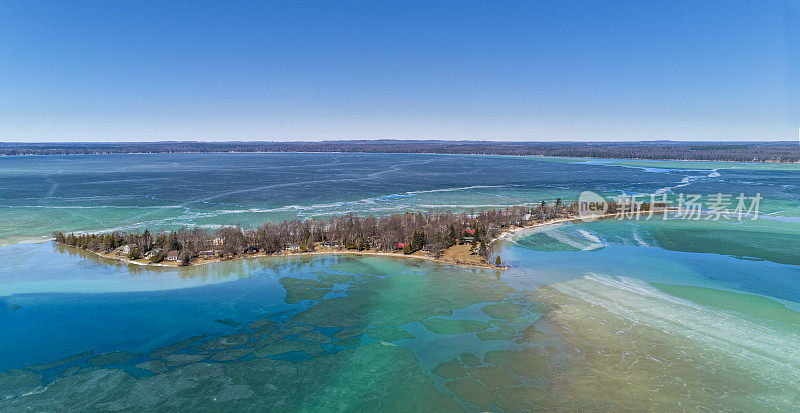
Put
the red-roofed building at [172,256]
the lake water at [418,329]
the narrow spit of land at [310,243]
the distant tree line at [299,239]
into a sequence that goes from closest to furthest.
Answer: the lake water at [418,329]
the red-roofed building at [172,256]
the narrow spit of land at [310,243]
the distant tree line at [299,239]

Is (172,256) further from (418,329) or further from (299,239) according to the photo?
(418,329)

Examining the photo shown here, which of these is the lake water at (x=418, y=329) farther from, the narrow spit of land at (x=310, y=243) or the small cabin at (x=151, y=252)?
the small cabin at (x=151, y=252)

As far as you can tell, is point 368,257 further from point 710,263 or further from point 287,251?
point 710,263

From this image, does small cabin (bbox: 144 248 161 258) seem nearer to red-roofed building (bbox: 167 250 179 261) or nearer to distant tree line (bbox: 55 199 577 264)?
distant tree line (bbox: 55 199 577 264)

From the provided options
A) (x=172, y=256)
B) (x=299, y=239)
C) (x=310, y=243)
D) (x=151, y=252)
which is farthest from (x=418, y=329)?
(x=151, y=252)

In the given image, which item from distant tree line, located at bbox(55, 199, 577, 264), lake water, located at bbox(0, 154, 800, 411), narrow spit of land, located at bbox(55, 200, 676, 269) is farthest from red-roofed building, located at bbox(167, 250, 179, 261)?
lake water, located at bbox(0, 154, 800, 411)

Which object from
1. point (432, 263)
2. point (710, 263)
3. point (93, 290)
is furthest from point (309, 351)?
point (710, 263)

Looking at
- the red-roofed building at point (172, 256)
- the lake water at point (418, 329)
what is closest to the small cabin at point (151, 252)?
the red-roofed building at point (172, 256)
